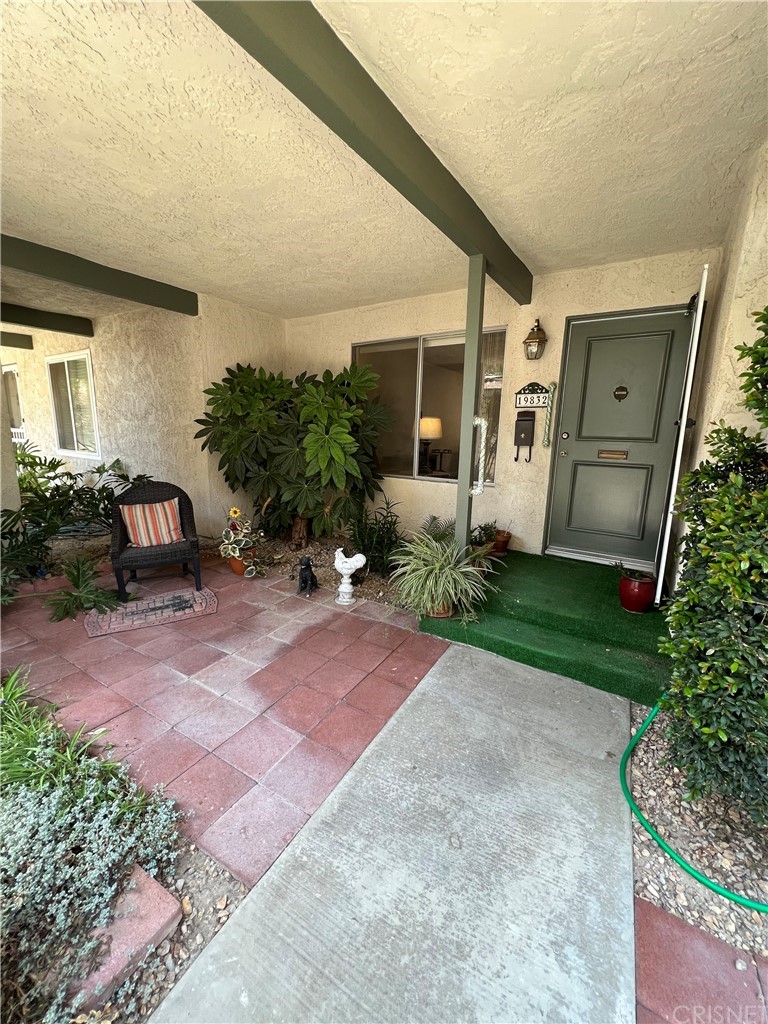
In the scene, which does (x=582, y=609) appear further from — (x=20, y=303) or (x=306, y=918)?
(x=20, y=303)

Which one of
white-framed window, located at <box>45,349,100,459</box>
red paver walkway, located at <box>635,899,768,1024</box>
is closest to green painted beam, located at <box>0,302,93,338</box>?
white-framed window, located at <box>45,349,100,459</box>

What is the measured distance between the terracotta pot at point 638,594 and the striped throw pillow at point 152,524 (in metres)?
3.65

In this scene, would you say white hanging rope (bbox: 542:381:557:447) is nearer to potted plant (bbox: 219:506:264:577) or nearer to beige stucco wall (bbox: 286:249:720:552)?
beige stucco wall (bbox: 286:249:720:552)

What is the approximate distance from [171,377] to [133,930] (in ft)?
15.8

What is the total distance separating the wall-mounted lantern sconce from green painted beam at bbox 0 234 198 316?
135 inches

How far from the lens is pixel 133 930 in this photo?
3.73 feet

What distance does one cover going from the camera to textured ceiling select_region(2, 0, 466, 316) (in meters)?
1.51

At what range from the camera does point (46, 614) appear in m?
3.10

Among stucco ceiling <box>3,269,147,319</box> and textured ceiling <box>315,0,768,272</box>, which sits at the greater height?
stucco ceiling <box>3,269,147,319</box>

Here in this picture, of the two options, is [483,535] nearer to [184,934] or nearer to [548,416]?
[548,416]

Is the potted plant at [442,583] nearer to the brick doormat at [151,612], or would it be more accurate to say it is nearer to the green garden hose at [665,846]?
the green garden hose at [665,846]

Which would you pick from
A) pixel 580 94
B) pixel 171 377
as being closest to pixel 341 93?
pixel 580 94

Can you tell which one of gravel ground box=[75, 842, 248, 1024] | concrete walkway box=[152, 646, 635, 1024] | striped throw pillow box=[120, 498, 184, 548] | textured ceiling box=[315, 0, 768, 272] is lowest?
gravel ground box=[75, 842, 248, 1024]

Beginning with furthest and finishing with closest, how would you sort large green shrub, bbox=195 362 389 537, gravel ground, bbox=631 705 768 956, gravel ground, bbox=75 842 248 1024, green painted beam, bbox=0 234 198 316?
large green shrub, bbox=195 362 389 537 < green painted beam, bbox=0 234 198 316 < gravel ground, bbox=631 705 768 956 < gravel ground, bbox=75 842 248 1024
